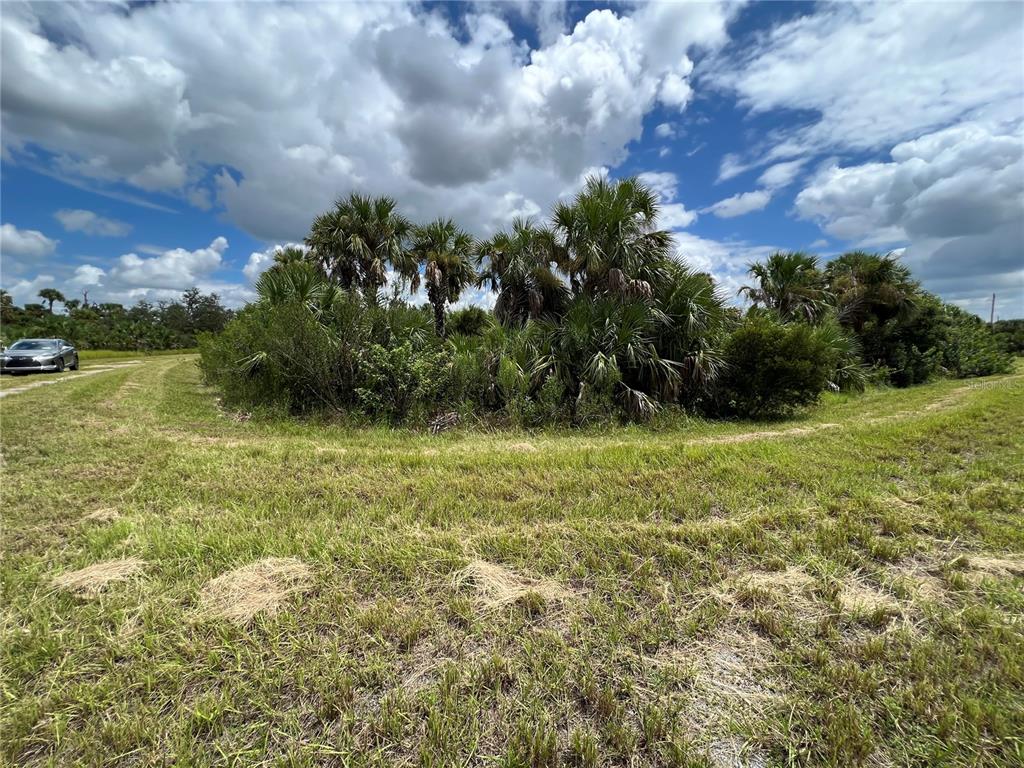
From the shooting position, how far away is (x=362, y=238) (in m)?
15.0

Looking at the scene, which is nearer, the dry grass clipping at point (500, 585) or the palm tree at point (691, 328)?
the dry grass clipping at point (500, 585)

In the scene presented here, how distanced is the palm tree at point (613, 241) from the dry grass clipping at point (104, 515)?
8.50 metres

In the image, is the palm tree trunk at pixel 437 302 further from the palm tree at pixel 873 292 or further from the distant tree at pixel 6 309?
the distant tree at pixel 6 309

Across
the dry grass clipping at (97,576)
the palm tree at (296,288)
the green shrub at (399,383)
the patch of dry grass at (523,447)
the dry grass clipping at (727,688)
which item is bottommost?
the dry grass clipping at (727,688)

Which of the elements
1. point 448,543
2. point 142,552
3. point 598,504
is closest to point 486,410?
point 598,504

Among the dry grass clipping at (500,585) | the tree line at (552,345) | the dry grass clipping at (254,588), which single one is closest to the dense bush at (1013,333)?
the tree line at (552,345)

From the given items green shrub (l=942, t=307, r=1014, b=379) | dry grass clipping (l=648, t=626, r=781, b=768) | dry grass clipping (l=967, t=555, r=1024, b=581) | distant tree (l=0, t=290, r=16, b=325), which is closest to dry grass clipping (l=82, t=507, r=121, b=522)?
dry grass clipping (l=648, t=626, r=781, b=768)

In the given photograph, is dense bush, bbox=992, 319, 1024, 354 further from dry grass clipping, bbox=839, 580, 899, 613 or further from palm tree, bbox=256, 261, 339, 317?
palm tree, bbox=256, 261, 339, 317

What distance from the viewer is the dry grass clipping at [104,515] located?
11.4 feet

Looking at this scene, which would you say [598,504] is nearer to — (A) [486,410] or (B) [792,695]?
(B) [792,695]

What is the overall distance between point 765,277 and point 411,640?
17.5 meters

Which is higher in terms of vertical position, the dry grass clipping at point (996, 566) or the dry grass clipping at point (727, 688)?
the dry grass clipping at point (996, 566)

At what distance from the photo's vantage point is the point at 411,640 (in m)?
2.15

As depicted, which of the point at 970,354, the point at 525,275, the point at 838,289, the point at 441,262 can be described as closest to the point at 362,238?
the point at 441,262
